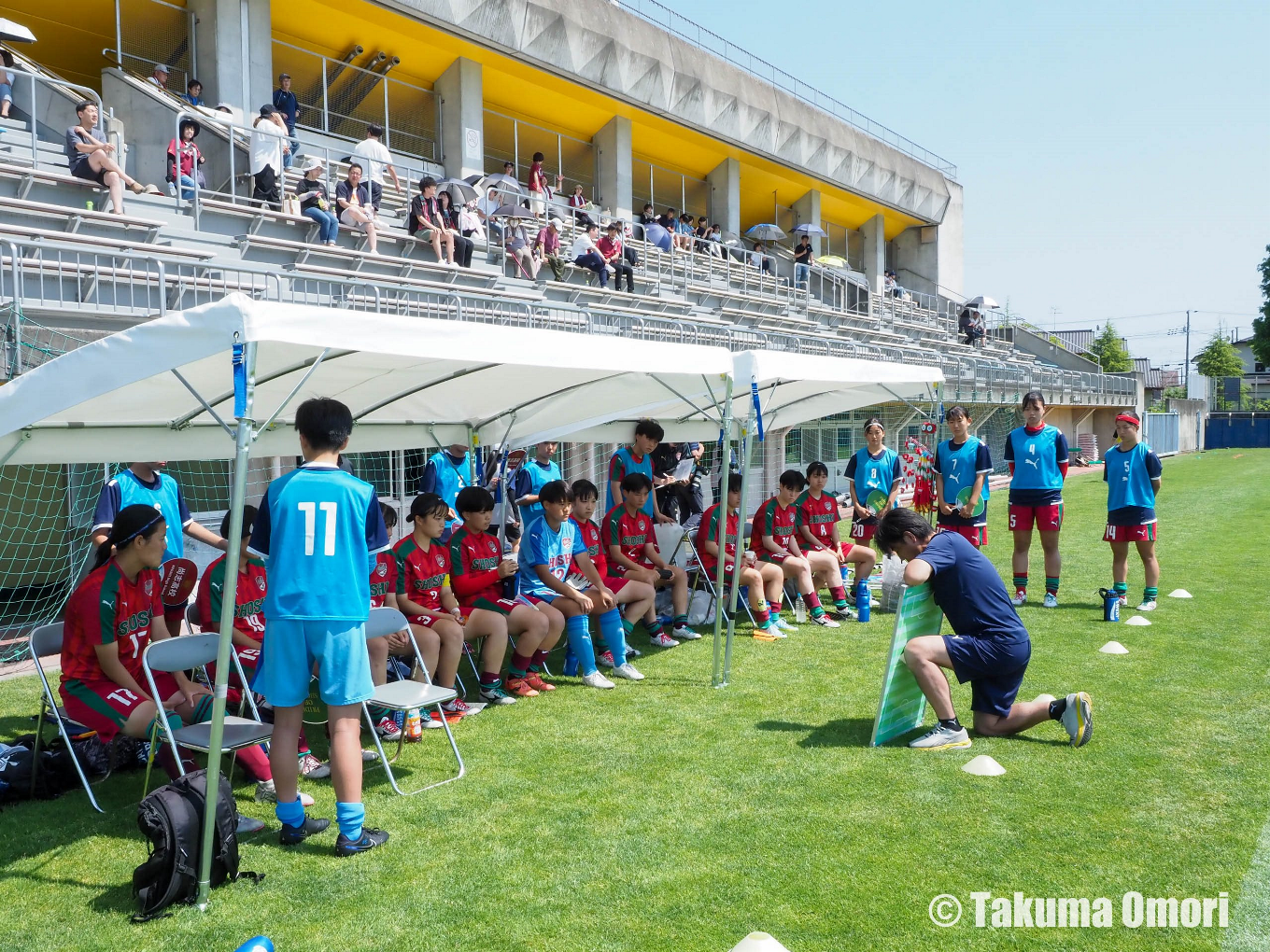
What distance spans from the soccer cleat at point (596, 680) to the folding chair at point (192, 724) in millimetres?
2525

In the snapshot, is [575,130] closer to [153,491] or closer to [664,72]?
[664,72]

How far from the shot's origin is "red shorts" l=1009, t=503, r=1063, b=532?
27.8 feet

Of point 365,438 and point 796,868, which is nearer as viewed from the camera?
point 796,868

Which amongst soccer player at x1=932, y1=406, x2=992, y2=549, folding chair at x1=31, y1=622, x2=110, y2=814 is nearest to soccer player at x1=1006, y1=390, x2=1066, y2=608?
soccer player at x1=932, y1=406, x2=992, y2=549

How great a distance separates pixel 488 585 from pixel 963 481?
461 cm

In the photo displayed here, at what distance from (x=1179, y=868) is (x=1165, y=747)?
4.94ft

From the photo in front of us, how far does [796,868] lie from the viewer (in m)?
3.56

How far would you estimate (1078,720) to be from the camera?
15.7 feet

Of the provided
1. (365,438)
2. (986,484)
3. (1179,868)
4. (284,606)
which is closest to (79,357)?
(284,606)

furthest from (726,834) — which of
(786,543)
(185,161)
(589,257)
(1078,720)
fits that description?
(589,257)

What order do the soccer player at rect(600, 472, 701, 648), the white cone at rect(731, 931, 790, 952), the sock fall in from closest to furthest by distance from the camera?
the white cone at rect(731, 931, 790, 952)
the sock
the soccer player at rect(600, 472, 701, 648)

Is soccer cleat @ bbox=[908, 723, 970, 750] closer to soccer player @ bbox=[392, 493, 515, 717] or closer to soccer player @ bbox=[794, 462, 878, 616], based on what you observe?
soccer player @ bbox=[392, 493, 515, 717]

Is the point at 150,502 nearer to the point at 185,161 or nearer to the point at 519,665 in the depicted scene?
the point at 519,665

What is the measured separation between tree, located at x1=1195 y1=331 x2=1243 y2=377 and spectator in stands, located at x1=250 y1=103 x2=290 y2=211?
66.6 m
